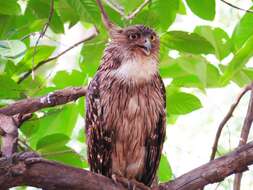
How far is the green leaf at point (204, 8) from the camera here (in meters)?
3.10

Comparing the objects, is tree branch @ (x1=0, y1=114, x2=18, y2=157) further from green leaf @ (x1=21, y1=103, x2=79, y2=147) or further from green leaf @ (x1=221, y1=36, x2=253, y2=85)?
green leaf @ (x1=221, y1=36, x2=253, y2=85)

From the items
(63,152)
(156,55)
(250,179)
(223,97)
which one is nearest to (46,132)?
(63,152)

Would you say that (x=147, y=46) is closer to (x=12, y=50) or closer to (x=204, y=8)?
(x=204, y=8)

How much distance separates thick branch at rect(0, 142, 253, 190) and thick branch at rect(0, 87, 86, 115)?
58cm

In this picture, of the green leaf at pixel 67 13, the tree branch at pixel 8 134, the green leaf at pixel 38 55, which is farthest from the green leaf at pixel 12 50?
the green leaf at pixel 67 13

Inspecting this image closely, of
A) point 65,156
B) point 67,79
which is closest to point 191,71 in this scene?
point 67,79

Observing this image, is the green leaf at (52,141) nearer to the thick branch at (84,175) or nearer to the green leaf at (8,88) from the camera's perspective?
the green leaf at (8,88)

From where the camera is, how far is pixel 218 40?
10.9 ft

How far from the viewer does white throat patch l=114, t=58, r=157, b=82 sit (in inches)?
133

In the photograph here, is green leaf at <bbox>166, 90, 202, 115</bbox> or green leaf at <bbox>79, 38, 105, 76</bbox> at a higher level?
green leaf at <bbox>79, 38, 105, 76</bbox>

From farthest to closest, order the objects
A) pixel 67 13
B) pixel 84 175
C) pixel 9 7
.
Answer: pixel 67 13 < pixel 9 7 < pixel 84 175

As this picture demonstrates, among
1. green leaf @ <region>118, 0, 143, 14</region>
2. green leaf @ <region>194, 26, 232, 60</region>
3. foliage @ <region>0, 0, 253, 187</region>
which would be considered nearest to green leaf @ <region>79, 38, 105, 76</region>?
foliage @ <region>0, 0, 253, 187</region>

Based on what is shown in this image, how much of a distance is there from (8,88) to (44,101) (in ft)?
0.71

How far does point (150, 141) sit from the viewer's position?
11.3ft
